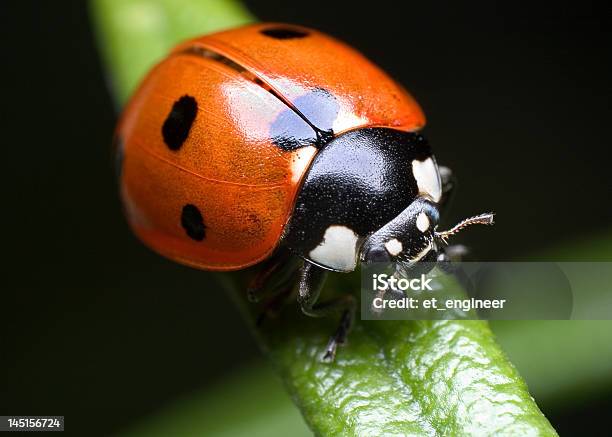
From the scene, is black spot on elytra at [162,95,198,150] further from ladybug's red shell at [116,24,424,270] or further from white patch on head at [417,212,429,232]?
white patch on head at [417,212,429,232]

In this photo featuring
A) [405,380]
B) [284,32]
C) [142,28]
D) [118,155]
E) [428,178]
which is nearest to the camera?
[405,380]

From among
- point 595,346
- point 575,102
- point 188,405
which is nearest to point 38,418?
point 188,405

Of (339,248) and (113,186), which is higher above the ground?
(113,186)

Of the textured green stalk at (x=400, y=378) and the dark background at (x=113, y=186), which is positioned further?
the dark background at (x=113, y=186)

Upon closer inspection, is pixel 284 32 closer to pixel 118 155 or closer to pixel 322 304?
pixel 118 155

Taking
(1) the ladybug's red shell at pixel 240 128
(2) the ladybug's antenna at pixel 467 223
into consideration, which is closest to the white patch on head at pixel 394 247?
(2) the ladybug's antenna at pixel 467 223

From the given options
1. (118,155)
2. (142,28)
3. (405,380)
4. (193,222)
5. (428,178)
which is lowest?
(405,380)

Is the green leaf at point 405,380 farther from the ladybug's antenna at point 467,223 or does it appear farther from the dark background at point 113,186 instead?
the dark background at point 113,186

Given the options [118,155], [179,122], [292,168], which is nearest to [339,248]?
[292,168]
